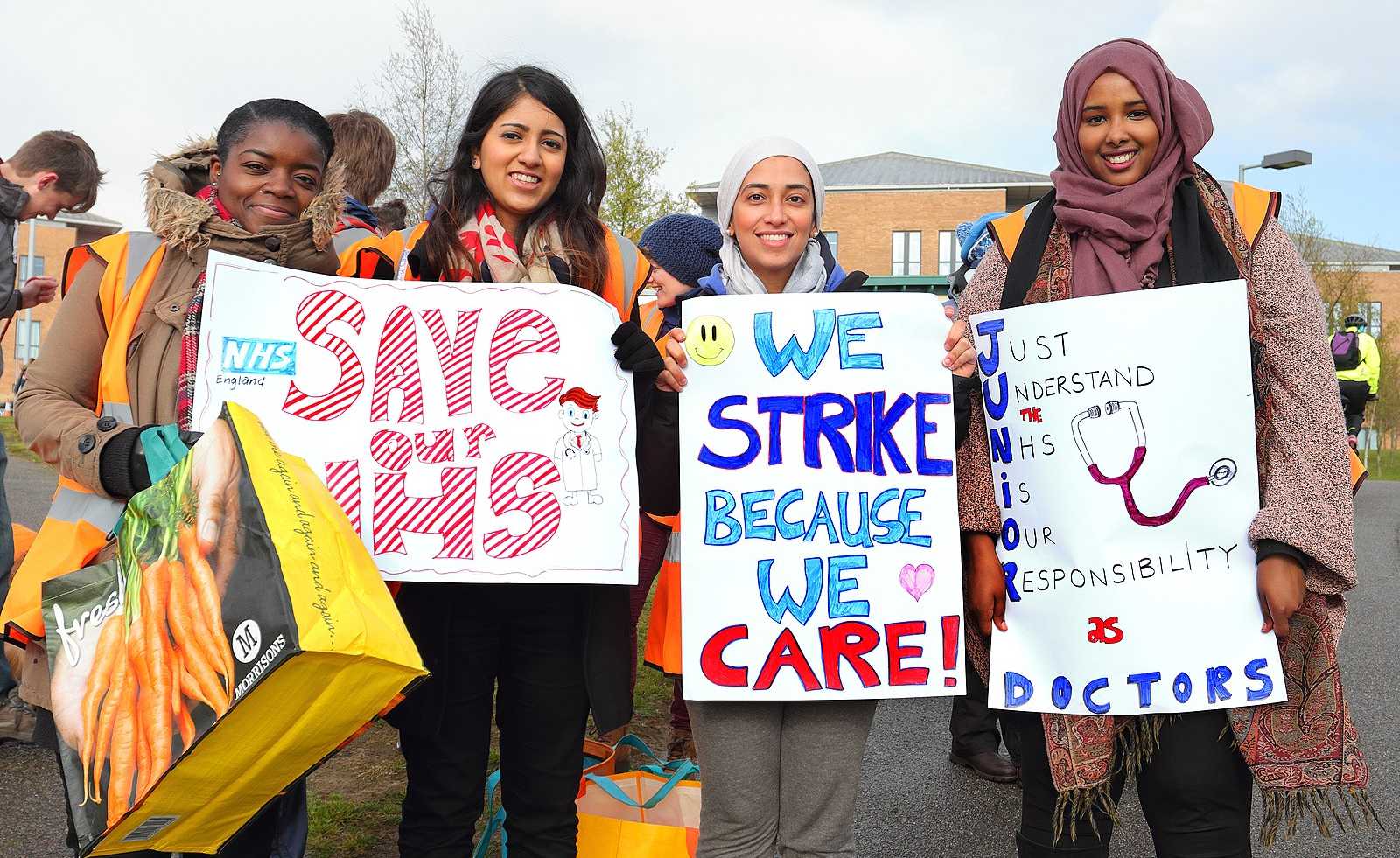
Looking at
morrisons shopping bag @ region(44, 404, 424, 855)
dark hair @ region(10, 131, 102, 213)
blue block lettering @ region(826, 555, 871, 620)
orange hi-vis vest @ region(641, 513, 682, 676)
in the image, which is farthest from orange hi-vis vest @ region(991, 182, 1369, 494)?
dark hair @ region(10, 131, 102, 213)

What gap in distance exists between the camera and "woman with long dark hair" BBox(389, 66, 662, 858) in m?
2.61

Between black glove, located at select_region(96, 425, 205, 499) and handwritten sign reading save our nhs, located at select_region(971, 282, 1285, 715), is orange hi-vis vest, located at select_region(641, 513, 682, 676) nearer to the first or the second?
handwritten sign reading save our nhs, located at select_region(971, 282, 1285, 715)

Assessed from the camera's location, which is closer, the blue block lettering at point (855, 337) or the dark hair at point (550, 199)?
the blue block lettering at point (855, 337)

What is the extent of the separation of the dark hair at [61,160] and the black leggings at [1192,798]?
15.0 feet

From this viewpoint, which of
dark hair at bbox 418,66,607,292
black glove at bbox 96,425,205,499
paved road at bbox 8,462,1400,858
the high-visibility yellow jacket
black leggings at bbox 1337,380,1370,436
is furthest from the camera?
the high-visibility yellow jacket

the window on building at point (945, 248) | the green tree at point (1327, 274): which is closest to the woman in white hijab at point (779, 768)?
the green tree at point (1327, 274)

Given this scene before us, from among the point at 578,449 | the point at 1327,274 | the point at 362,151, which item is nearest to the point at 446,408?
the point at 578,449

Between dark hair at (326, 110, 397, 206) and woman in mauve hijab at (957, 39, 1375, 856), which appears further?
dark hair at (326, 110, 397, 206)

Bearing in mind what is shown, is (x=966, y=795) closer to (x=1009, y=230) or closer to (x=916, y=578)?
(x=916, y=578)

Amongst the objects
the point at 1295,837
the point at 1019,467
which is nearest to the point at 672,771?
the point at 1019,467

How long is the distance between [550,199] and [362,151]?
193cm

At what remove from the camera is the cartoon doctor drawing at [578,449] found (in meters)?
2.44

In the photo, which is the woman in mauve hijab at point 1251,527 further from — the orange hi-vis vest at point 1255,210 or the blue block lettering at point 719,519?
the blue block lettering at point 719,519

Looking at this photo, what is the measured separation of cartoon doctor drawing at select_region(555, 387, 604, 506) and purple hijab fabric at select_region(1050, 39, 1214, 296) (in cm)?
115
